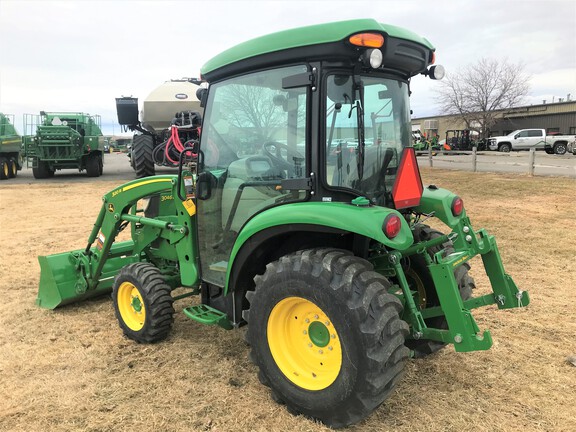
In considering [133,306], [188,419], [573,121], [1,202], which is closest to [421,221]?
[188,419]

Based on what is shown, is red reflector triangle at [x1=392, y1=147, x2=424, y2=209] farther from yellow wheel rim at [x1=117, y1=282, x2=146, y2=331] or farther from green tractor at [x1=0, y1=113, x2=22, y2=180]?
green tractor at [x1=0, y1=113, x2=22, y2=180]

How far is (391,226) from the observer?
2443 millimetres

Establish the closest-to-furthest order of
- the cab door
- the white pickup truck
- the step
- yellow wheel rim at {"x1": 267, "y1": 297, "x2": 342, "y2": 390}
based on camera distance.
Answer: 1. yellow wheel rim at {"x1": 267, "y1": 297, "x2": 342, "y2": 390}
2. the cab door
3. the step
4. the white pickup truck

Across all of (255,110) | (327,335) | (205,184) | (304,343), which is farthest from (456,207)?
(205,184)

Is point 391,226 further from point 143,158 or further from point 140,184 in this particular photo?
point 143,158

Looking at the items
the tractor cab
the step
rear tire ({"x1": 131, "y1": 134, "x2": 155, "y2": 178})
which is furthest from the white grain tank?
the step

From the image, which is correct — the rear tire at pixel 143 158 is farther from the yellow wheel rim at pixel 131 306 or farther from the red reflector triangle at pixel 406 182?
the red reflector triangle at pixel 406 182

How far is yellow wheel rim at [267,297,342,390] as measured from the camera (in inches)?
103

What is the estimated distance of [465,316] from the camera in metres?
2.53

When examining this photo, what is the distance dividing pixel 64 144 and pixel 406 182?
16.3 meters

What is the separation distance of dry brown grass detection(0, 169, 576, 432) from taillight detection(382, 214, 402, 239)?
1.11 metres

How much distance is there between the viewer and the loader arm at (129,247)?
3701mm

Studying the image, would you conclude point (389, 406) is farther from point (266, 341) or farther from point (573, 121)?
point (573, 121)

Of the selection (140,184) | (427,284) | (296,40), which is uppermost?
(296,40)
